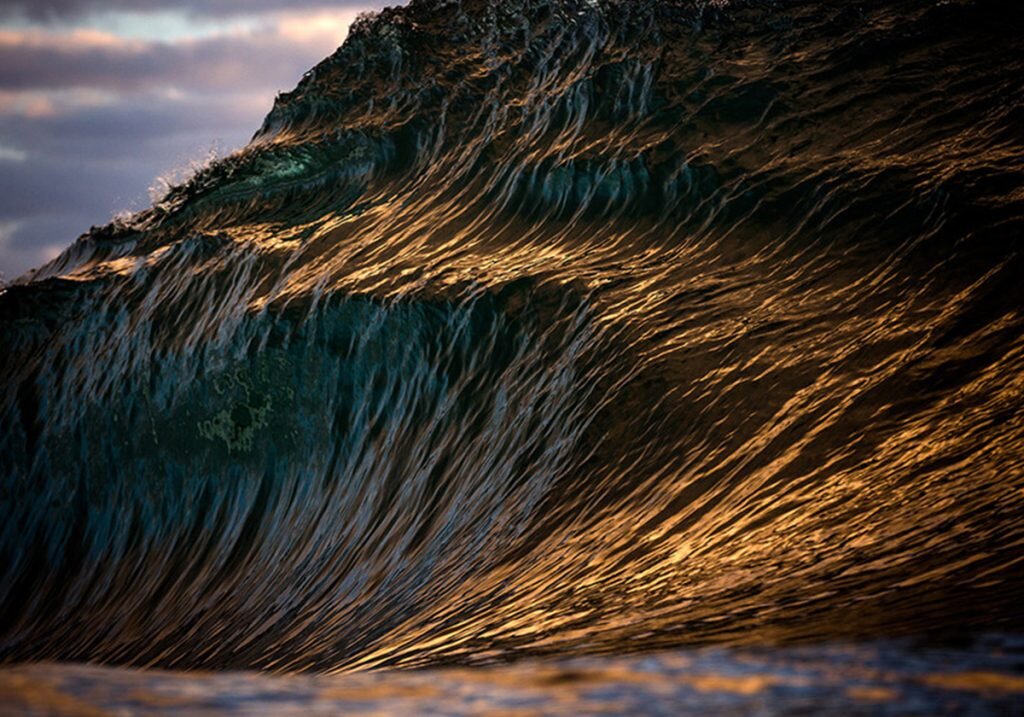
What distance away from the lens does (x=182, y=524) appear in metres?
8.86

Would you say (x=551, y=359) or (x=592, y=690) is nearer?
(x=592, y=690)

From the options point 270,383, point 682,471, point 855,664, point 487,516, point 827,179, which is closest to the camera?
point 855,664

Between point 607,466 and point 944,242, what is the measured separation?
189 centimetres

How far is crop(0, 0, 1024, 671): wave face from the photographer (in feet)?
14.0

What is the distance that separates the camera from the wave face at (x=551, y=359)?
428 cm

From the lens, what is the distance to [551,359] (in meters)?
6.51

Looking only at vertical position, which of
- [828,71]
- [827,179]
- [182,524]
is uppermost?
[828,71]

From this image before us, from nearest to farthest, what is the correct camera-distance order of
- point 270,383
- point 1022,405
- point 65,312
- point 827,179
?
point 1022,405
point 827,179
point 270,383
point 65,312

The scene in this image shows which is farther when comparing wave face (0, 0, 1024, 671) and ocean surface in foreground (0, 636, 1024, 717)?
wave face (0, 0, 1024, 671)

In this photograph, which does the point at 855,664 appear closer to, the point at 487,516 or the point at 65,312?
the point at 487,516

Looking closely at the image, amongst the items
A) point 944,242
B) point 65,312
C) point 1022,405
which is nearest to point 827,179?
point 944,242

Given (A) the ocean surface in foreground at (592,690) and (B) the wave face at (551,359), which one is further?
(B) the wave face at (551,359)

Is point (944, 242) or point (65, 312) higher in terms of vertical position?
point (65, 312)

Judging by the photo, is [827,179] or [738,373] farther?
[827,179]
